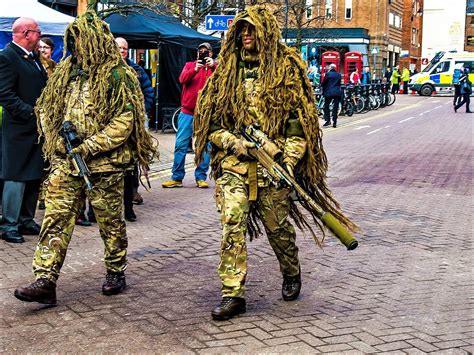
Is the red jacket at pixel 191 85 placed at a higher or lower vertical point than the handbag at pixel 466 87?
higher

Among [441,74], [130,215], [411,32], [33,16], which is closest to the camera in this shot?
[130,215]

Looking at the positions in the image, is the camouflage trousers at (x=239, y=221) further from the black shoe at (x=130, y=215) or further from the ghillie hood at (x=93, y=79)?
the black shoe at (x=130, y=215)

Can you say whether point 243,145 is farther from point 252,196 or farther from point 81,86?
point 81,86

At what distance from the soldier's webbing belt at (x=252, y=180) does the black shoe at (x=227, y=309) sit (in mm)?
664

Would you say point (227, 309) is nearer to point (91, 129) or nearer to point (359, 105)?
point (91, 129)

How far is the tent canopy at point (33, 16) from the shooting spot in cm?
1164

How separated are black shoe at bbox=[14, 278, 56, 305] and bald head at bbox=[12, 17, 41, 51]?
2.98 metres

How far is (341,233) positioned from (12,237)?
377cm

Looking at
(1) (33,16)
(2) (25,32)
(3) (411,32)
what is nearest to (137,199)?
(2) (25,32)

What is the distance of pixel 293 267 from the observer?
5027 mm

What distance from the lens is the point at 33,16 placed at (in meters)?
12.2

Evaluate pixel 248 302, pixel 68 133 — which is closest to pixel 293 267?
pixel 248 302

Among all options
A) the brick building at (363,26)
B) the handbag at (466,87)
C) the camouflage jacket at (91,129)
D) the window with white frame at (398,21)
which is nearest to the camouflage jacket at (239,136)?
the camouflage jacket at (91,129)

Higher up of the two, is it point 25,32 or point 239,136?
point 25,32
